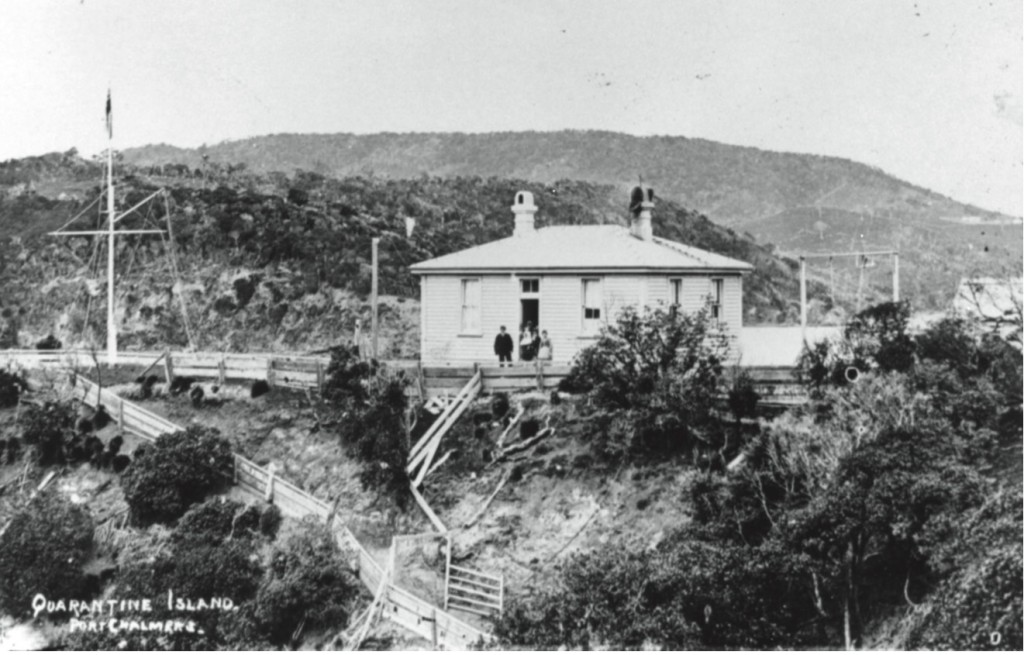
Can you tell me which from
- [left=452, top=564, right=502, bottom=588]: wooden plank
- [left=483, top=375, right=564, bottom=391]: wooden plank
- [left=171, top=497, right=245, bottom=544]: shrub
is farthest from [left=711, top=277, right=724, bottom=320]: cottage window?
[left=171, top=497, right=245, bottom=544]: shrub

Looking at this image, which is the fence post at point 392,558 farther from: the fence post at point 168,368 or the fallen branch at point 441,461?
the fence post at point 168,368

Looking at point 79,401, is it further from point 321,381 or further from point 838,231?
point 838,231

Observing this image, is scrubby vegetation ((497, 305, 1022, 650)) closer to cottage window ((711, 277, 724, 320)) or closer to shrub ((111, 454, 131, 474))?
cottage window ((711, 277, 724, 320))

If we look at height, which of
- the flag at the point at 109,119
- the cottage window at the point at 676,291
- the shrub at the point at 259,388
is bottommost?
the shrub at the point at 259,388

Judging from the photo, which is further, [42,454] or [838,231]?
[838,231]

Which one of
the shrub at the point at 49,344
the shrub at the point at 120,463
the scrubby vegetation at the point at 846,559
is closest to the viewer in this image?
the scrubby vegetation at the point at 846,559

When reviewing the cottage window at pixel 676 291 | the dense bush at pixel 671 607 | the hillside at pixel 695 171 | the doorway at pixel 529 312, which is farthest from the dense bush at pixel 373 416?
the hillside at pixel 695 171

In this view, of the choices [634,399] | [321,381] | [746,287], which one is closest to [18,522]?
[321,381]
